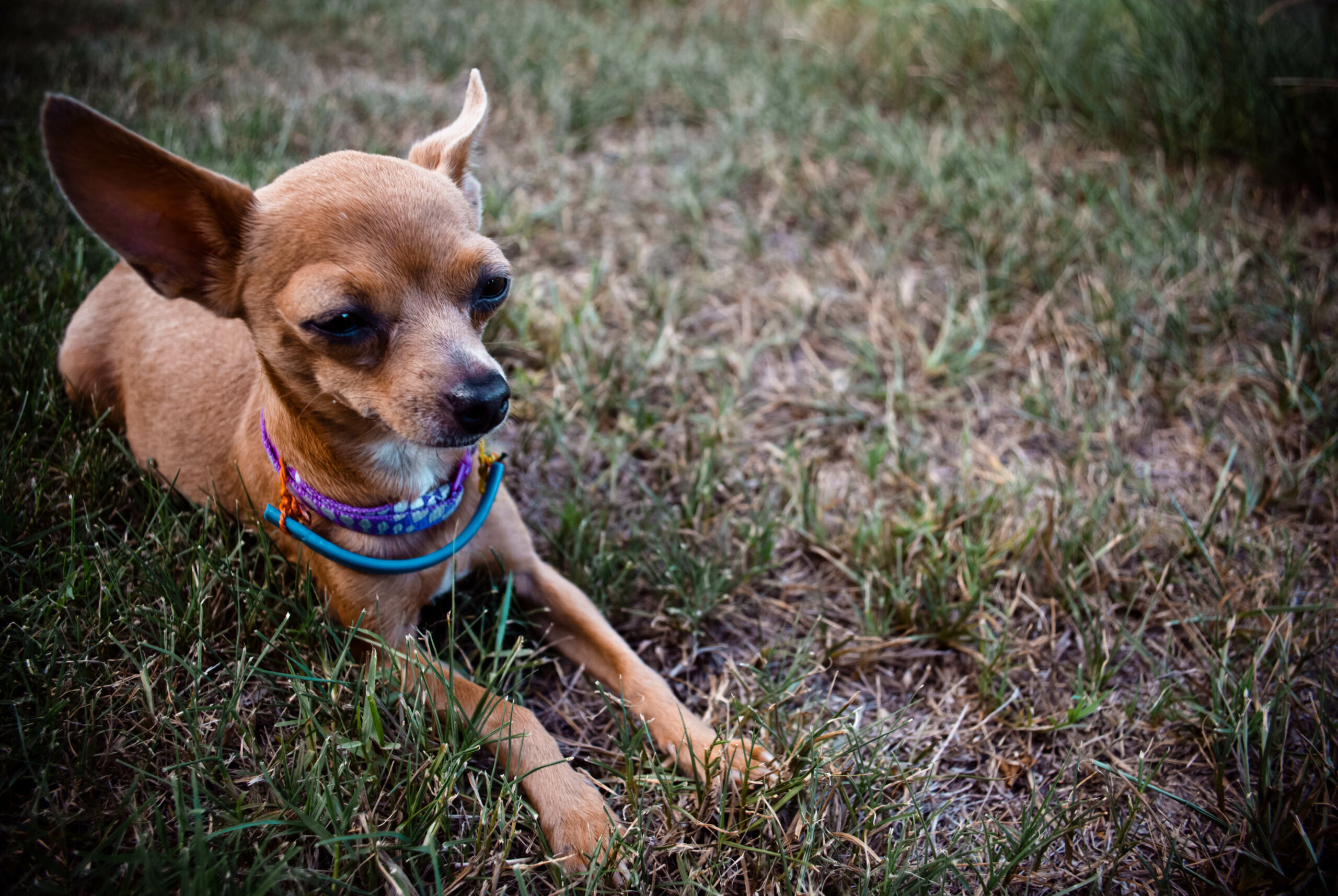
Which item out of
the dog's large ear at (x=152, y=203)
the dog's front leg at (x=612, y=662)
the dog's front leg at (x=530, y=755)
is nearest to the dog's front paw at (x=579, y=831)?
the dog's front leg at (x=530, y=755)

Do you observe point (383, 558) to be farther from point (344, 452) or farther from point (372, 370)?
point (372, 370)

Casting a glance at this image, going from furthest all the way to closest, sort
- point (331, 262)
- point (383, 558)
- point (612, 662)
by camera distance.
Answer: point (612, 662)
point (383, 558)
point (331, 262)

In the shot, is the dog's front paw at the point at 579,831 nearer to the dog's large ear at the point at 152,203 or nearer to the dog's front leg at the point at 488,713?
the dog's front leg at the point at 488,713

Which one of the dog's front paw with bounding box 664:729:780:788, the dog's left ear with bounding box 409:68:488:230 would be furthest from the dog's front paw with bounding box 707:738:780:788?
the dog's left ear with bounding box 409:68:488:230

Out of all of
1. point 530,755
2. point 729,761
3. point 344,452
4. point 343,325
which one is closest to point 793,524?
point 729,761

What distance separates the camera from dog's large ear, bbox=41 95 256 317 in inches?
61.3

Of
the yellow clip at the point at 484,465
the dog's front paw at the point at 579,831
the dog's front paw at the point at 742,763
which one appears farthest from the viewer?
the yellow clip at the point at 484,465

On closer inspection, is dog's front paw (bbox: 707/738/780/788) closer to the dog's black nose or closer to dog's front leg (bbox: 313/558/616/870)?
dog's front leg (bbox: 313/558/616/870)

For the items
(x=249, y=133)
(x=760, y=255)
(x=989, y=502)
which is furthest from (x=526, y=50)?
(x=989, y=502)

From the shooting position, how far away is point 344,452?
1.90 metres

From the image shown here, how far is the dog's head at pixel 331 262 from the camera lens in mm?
1621

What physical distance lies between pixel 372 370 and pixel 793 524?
1.42 meters

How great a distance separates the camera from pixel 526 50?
547 cm

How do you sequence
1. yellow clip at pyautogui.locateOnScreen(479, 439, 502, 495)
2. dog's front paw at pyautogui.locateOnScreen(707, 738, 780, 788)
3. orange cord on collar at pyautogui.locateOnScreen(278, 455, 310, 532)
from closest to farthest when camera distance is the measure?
dog's front paw at pyautogui.locateOnScreen(707, 738, 780, 788) → orange cord on collar at pyautogui.locateOnScreen(278, 455, 310, 532) → yellow clip at pyautogui.locateOnScreen(479, 439, 502, 495)
